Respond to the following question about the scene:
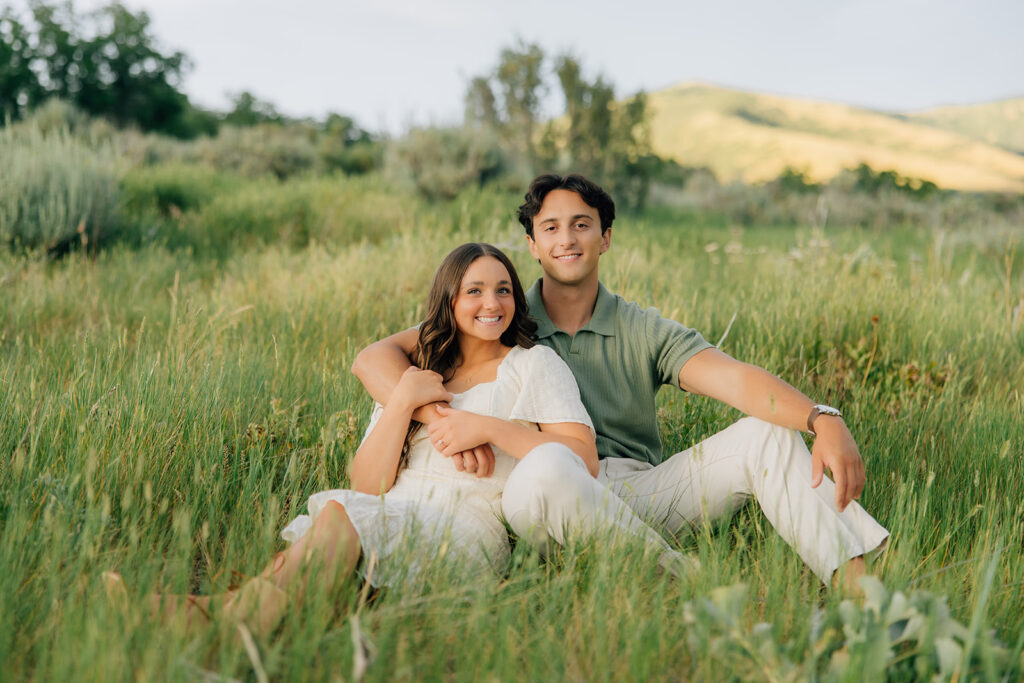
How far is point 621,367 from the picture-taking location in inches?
118

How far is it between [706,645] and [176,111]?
129 feet

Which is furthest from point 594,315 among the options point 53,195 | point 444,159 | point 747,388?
point 444,159

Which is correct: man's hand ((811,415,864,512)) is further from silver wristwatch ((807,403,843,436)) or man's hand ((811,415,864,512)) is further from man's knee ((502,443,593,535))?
man's knee ((502,443,593,535))

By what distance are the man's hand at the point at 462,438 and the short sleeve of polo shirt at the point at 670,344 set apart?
2.68ft

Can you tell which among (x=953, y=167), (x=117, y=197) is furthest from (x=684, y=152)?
(x=117, y=197)

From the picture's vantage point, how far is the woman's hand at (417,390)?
2.59 metres

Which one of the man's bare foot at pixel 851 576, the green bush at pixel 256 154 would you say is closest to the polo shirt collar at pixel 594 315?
the man's bare foot at pixel 851 576

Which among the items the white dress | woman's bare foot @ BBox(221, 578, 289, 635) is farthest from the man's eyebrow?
woman's bare foot @ BBox(221, 578, 289, 635)

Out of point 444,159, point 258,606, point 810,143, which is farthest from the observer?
point 810,143

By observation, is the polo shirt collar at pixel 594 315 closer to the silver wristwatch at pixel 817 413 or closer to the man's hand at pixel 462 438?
the man's hand at pixel 462 438

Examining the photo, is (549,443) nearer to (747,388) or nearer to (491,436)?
(491,436)

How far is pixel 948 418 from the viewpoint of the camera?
12.0ft

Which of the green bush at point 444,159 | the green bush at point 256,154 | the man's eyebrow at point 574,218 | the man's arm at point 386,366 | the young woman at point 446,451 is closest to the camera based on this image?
the young woman at point 446,451

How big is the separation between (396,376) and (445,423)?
1.33ft
